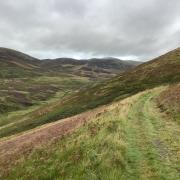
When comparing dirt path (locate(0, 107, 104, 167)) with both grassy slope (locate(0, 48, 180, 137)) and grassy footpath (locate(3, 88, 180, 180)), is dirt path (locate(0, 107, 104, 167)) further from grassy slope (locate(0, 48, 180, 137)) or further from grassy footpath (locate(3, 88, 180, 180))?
grassy slope (locate(0, 48, 180, 137))

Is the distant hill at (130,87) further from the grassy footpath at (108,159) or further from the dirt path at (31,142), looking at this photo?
the grassy footpath at (108,159)

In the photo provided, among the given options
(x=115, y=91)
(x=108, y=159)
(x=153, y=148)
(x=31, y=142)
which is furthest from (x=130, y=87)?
(x=108, y=159)

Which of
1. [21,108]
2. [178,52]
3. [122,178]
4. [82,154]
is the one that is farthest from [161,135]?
[21,108]

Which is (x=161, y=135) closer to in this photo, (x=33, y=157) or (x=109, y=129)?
(x=109, y=129)

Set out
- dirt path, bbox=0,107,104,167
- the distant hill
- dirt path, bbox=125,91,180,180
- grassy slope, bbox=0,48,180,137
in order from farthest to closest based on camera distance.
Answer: the distant hill < grassy slope, bbox=0,48,180,137 < dirt path, bbox=0,107,104,167 < dirt path, bbox=125,91,180,180

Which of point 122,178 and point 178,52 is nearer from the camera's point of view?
point 122,178

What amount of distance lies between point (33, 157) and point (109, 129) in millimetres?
6633

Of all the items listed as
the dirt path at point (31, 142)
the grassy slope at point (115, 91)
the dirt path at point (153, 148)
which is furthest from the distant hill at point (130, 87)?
the dirt path at point (153, 148)

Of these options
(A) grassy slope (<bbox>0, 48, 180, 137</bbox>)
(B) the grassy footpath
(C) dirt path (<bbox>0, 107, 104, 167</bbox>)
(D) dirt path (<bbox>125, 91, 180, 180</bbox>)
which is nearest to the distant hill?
(A) grassy slope (<bbox>0, 48, 180, 137</bbox>)

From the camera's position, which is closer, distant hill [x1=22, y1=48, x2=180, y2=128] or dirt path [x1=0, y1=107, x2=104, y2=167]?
dirt path [x1=0, y1=107, x2=104, y2=167]

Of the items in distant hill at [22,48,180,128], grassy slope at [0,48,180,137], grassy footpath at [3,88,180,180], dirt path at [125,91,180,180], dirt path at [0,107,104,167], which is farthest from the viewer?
distant hill at [22,48,180,128]

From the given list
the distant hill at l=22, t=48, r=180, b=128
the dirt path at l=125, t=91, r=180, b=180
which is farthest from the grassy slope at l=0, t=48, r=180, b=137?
the dirt path at l=125, t=91, r=180, b=180

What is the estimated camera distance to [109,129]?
24609 mm

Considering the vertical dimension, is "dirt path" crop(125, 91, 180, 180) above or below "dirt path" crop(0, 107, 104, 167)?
above
